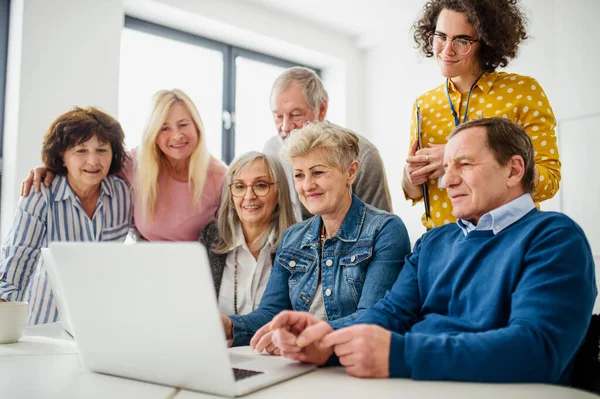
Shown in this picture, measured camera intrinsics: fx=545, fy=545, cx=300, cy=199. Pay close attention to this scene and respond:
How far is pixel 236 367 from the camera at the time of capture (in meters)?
1.05

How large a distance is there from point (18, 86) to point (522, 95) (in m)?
3.08

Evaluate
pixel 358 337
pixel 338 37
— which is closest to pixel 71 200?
pixel 358 337

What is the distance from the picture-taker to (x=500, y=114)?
1.69m

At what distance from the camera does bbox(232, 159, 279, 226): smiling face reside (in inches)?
77.7

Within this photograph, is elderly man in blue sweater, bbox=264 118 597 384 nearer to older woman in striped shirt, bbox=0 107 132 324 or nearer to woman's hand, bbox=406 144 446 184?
woman's hand, bbox=406 144 446 184

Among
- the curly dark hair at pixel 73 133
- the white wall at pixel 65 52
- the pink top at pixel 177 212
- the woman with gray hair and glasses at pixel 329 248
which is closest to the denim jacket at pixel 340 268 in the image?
the woman with gray hair and glasses at pixel 329 248

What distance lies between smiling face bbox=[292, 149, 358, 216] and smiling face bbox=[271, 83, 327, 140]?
27.6 inches

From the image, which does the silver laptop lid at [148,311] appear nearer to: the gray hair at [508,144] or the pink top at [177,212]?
the gray hair at [508,144]

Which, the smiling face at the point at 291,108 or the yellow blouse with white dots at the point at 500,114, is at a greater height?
the smiling face at the point at 291,108

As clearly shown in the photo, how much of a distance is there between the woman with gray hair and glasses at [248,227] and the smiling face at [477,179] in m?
0.81

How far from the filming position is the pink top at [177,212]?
86.7 inches

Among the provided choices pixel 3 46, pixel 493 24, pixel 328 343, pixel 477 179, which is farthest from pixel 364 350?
pixel 3 46

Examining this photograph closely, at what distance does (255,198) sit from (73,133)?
31.1 inches

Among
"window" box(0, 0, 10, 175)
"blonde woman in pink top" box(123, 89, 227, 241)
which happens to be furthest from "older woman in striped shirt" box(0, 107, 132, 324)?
"window" box(0, 0, 10, 175)
